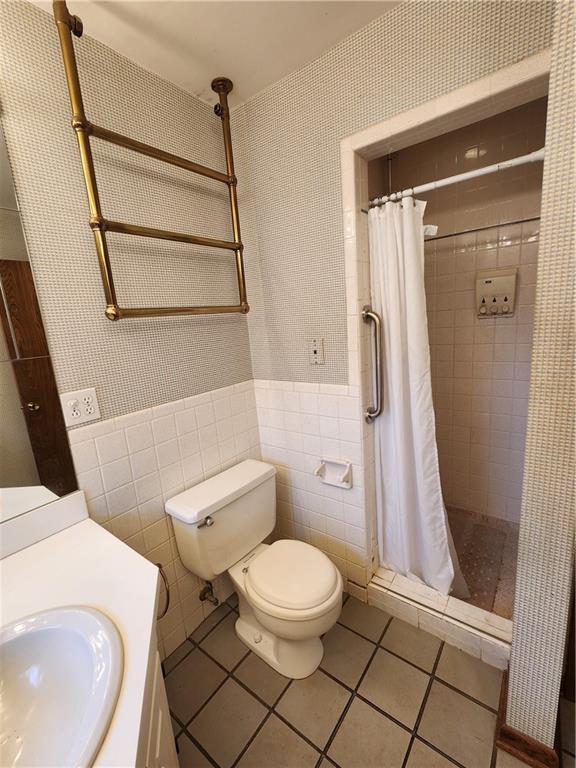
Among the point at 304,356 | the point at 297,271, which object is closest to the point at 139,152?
Result: the point at 297,271

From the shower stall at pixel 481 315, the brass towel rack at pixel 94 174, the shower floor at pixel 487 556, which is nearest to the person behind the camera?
the brass towel rack at pixel 94 174

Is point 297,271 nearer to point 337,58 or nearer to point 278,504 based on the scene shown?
point 337,58

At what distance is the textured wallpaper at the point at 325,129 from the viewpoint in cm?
100

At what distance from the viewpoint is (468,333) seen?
2088mm

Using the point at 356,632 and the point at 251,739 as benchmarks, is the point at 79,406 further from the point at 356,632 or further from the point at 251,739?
the point at 356,632

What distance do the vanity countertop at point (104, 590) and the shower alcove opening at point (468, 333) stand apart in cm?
103

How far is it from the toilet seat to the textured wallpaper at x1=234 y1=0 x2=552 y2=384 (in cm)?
77

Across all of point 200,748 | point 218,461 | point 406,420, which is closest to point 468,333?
point 406,420

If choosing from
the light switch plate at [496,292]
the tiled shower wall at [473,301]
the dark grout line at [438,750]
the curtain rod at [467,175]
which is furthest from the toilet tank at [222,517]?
the light switch plate at [496,292]

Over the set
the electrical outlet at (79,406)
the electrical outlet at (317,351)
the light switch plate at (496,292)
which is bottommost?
the electrical outlet at (79,406)

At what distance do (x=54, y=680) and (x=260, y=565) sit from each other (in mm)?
794

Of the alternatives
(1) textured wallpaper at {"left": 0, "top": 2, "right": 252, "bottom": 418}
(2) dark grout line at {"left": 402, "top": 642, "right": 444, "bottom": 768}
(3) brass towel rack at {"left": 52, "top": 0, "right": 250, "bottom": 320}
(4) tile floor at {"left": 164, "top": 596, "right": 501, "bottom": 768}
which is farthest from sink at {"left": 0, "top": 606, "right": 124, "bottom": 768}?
(2) dark grout line at {"left": 402, "top": 642, "right": 444, "bottom": 768}

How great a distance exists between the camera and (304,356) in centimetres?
159

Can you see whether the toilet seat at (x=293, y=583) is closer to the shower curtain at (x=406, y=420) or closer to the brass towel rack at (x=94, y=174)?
the shower curtain at (x=406, y=420)
